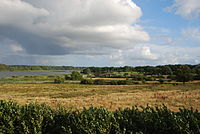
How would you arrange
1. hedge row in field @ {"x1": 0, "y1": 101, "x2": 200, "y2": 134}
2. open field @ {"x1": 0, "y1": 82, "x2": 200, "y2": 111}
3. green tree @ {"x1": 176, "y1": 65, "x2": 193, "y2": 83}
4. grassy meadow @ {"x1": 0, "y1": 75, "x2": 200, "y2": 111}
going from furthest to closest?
1. green tree @ {"x1": 176, "y1": 65, "x2": 193, "y2": 83}
2. open field @ {"x1": 0, "y1": 82, "x2": 200, "y2": 111}
3. grassy meadow @ {"x1": 0, "y1": 75, "x2": 200, "y2": 111}
4. hedge row in field @ {"x1": 0, "y1": 101, "x2": 200, "y2": 134}

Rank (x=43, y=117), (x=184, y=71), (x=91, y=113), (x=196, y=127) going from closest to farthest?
(x=196, y=127)
(x=91, y=113)
(x=43, y=117)
(x=184, y=71)

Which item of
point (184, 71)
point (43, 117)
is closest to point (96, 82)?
point (184, 71)

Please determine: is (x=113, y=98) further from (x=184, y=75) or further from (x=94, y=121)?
(x=184, y=75)

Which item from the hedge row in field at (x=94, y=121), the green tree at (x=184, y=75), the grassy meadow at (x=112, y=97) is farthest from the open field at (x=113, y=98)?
the green tree at (x=184, y=75)

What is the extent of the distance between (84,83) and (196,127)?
304ft

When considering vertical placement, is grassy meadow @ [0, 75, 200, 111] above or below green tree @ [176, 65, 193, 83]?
below

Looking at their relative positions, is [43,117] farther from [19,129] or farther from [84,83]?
[84,83]

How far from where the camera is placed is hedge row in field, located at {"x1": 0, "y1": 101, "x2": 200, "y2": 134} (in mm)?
7750

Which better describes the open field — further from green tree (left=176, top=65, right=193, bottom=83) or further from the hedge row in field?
green tree (left=176, top=65, right=193, bottom=83)

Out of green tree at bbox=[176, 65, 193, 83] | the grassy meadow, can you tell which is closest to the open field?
the grassy meadow

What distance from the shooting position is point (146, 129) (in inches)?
325

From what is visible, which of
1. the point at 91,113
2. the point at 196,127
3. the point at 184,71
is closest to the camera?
the point at 196,127

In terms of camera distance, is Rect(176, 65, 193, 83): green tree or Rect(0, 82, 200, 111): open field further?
Rect(176, 65, 193, 83): green tree

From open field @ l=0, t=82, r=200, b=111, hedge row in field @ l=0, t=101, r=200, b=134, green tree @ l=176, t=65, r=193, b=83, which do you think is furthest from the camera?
green tree @ l=176, t=65, r=193, b=83
